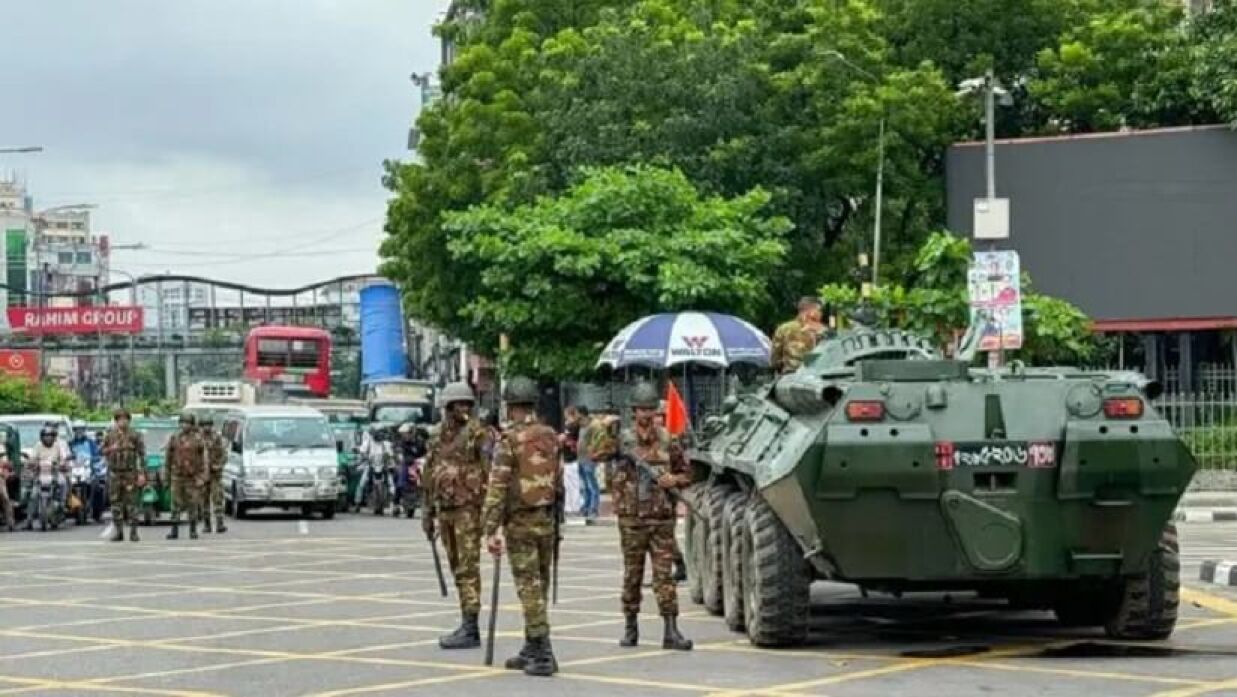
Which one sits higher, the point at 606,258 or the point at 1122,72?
the point at 1122,72

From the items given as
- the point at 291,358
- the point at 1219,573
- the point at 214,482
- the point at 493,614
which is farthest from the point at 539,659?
the point at 291,358

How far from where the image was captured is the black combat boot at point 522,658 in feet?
41.2

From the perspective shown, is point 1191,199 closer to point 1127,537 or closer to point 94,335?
point 1127,537

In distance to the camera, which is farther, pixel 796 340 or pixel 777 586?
pixel 796 340

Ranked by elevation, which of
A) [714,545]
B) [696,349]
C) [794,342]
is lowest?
[714,545]

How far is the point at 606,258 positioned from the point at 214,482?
9.11 metres

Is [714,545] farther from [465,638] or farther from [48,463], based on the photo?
[48,463]

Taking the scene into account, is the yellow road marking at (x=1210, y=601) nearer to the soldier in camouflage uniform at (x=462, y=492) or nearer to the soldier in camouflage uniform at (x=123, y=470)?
the soldier in camouflage uniform at (x=462, y=492)

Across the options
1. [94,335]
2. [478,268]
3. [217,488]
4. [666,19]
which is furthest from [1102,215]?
[94,335]

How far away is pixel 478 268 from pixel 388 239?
999cm

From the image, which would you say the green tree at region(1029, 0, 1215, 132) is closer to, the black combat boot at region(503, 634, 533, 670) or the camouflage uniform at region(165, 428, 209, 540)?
the camouflage uniform at region(165, 428, 209, 540)

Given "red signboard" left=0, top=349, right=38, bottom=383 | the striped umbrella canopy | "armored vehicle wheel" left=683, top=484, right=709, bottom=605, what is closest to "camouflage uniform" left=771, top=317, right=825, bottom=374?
"armored vehicle wheel" left=683, top=484, right=709, bottom=605

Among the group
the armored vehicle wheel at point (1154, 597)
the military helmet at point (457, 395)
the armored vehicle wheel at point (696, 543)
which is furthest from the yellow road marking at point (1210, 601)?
the military helmet at point (457, 395)

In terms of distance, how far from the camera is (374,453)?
3612 centimetres
